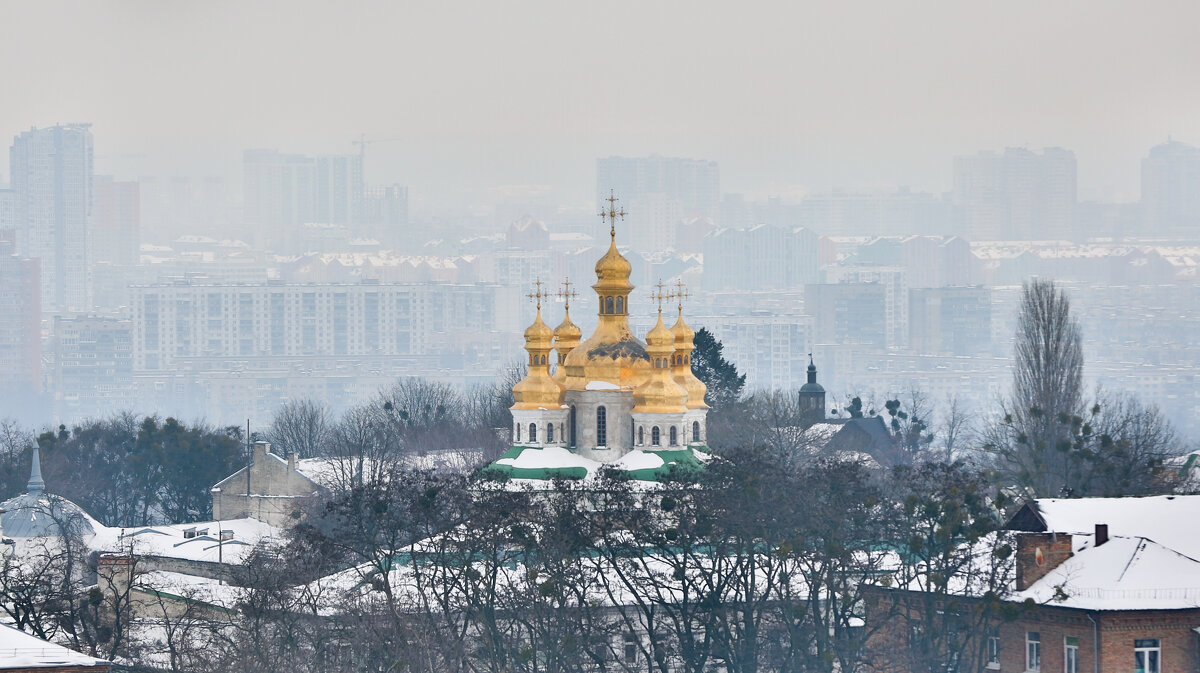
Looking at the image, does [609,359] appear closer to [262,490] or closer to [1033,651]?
[262,490]

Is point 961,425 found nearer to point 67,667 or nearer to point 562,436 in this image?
point 562,436

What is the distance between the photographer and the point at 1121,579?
1586 inches

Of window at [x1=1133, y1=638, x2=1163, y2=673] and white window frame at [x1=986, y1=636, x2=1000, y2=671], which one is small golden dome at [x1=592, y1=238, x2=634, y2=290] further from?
window at [x1=1133, y1=638, x2=1163, y2=673]

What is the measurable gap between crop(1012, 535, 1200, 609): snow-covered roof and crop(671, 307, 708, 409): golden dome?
2222 cm

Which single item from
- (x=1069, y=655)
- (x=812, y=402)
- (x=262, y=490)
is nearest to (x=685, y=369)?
(x=262, y=490)

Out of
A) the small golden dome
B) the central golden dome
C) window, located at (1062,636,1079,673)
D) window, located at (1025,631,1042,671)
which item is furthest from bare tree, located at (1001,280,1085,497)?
window, located at (1062,636,1079,673)

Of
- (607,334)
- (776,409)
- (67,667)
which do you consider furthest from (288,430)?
Result: (67,667)

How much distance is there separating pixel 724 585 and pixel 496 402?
54700mm

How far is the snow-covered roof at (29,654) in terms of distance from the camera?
30.9 m

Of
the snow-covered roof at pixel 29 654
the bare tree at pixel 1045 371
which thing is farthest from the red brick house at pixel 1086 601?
the bare tree at pixel 1045 371

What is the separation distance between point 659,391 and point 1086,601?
76.2 feet

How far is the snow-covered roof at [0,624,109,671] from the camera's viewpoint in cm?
3089

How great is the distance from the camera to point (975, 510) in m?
44.1

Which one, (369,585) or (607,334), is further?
(607,334)
